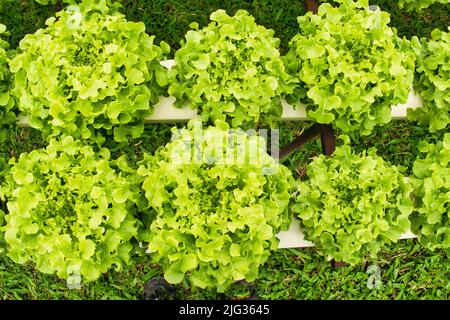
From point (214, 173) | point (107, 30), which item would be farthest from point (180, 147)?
point (107, 30)

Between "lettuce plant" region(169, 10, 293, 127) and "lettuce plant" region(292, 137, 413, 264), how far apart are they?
42cm

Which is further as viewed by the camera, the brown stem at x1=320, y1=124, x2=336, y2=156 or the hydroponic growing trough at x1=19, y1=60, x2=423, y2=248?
the brown stem at x1=320, y1=124, x2=336, y2=156

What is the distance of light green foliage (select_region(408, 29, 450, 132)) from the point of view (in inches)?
101

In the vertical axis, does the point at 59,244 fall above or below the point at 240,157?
Result: below

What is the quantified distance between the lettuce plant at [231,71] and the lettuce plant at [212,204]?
0.13m

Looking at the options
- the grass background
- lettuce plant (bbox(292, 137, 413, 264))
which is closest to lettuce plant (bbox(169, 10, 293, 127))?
lettuce plant (bbox(292, 137, 413, 264))

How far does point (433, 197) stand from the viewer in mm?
2492

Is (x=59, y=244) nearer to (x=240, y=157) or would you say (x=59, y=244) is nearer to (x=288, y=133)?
(x=240, y=157)

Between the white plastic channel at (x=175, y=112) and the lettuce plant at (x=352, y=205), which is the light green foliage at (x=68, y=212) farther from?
the lettuce plant at (x=352, y=205)

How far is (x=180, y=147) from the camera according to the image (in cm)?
224

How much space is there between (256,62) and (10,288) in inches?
82.4

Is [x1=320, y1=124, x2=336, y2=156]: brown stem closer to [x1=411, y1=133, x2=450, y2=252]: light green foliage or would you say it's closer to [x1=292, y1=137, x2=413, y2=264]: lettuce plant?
[x1=292, y1=137, x2=413, y2=264]: lettuce plant

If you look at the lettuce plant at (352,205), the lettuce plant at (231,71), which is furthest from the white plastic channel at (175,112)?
the lettuce plant at (352,205)

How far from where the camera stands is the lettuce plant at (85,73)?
224cm
